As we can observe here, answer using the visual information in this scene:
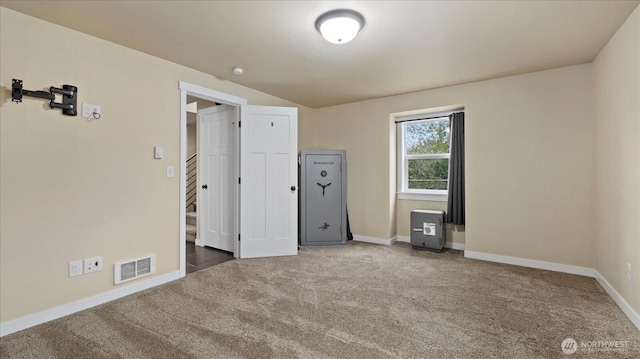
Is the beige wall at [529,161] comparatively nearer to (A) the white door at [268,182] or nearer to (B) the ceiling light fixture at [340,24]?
(A) the white door at [268,182]

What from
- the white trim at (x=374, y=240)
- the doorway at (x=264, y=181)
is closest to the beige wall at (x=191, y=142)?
the doorway at (x=264, y=181)

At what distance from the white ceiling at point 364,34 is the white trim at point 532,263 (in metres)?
2.24

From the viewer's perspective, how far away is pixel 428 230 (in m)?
4.21

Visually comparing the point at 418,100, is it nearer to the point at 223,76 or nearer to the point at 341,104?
the point at 341,104

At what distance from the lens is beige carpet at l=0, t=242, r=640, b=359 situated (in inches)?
74.2

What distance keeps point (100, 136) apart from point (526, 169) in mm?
4533

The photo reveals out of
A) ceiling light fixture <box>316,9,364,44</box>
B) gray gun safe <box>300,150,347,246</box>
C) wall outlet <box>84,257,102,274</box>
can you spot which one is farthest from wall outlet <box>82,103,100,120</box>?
gray gun safe <box>300,150,347,246</box>

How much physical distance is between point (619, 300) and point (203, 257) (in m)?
4.36

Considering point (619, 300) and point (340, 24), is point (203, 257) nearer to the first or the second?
point (340, 24)

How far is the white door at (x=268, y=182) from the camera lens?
3.95 m

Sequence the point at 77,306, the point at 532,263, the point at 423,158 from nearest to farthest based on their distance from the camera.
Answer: the point at 77,306, the point at 532,263, the point at 423,158

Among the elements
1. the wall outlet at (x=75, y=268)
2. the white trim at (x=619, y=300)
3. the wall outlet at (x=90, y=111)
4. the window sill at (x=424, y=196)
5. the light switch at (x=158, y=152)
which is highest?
the wall outlet at (x=90, y=111)

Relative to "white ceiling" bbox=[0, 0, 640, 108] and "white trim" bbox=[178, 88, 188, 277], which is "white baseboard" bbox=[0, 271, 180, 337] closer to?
"white trim" bbox=[178, 88, 188, 277]

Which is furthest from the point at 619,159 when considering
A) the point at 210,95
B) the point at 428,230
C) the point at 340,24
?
the point at 210,95
